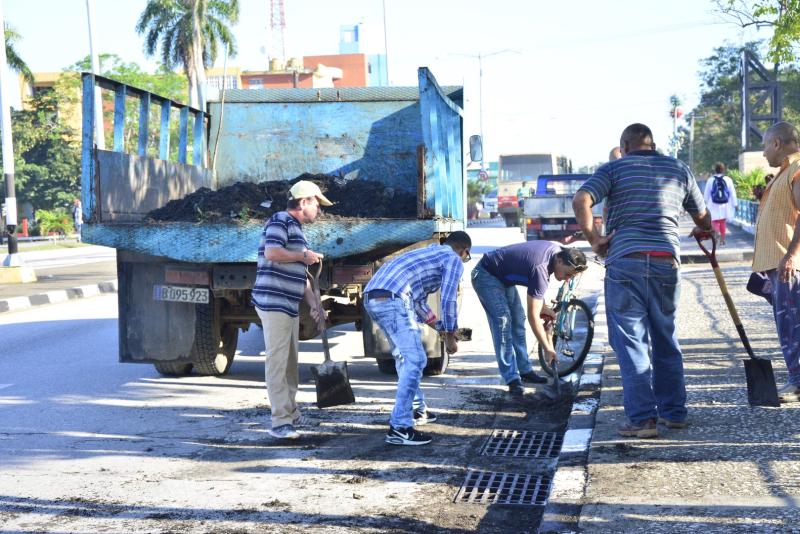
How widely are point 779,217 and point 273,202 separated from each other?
4.04 meters

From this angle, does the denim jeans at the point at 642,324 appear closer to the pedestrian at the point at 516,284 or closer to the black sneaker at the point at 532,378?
the pedestrian at the point at 516,284

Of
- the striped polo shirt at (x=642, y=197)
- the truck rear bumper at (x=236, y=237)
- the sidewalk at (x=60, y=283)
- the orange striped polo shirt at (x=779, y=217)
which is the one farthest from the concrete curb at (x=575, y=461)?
the sidewalk at (x=60, y=283)

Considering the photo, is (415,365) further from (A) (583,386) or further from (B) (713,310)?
(B) (713,310)

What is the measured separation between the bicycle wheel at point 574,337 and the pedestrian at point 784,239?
2.37 meters

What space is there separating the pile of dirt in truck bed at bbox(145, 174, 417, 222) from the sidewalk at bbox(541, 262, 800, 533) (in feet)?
7.65

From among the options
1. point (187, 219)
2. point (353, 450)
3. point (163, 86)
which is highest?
point (163, 86)

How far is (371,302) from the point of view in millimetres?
7023

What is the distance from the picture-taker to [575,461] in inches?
241

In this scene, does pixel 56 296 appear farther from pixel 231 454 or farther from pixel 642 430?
pixel 642 430

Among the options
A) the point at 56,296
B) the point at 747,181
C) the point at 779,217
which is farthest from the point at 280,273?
the point at 747,181

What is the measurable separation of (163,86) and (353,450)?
235 feet

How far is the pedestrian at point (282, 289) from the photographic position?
714 cm

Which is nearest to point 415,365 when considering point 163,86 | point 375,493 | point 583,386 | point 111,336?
point 375,493

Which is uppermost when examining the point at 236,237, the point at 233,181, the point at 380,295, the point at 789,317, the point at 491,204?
the point at 233,181
